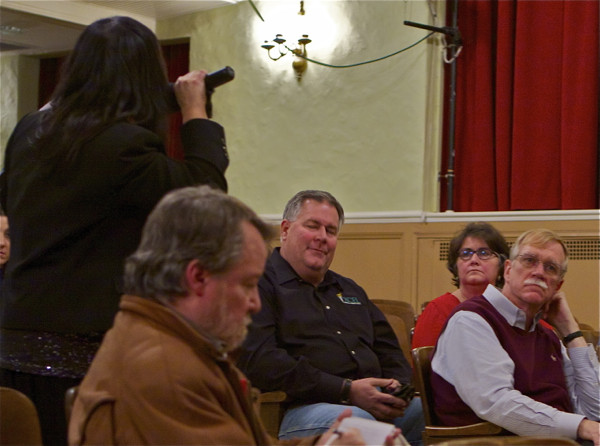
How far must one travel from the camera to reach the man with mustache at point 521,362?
7.23 ft

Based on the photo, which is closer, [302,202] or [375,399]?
[375,399]

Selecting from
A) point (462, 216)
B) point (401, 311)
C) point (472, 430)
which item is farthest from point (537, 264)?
point (462, 216)

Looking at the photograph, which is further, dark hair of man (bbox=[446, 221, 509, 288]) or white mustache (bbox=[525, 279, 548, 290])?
dark hair of man (bbox=[446, 221, 509, 288])

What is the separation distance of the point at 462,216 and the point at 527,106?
3.34 ft

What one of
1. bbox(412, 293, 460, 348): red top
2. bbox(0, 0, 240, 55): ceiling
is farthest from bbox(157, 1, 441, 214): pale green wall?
bbox(412, 293, 460, 348): red top

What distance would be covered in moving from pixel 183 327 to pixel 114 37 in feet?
2.51

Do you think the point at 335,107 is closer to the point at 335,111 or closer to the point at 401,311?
the point at 335,111

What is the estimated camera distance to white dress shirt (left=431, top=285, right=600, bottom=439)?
2189 millimetres

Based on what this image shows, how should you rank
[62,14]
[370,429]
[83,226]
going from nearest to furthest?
[370,429] → [83,226] → [62,14]

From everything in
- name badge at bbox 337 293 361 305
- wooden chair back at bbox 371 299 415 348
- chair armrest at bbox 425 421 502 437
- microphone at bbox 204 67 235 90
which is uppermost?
microphone at bbox 204 67 235 90

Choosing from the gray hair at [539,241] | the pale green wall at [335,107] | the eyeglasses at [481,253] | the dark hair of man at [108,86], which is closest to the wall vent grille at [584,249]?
the pale green wall at [335,107]

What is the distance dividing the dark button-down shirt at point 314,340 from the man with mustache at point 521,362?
35cm

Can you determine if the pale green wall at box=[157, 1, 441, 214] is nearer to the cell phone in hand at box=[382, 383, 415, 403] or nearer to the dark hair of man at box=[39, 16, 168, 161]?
the cell phone in hand at box=[382, 383, 415, 403]

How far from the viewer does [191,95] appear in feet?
5.31
